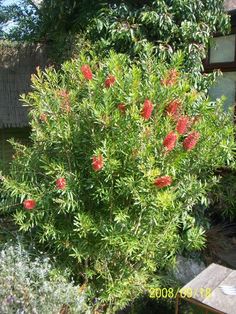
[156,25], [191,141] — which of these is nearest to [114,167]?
[191,141]

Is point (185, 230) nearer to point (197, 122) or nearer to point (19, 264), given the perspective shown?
point (197, 122)

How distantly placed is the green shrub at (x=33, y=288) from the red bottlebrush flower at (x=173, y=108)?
4.46 feet

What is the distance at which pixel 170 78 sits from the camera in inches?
A: 107

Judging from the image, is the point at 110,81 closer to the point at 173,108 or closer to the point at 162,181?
the point at 173,108

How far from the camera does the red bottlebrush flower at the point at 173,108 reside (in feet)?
8.55

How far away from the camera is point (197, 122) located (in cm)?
279

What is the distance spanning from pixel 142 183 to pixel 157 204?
19cm

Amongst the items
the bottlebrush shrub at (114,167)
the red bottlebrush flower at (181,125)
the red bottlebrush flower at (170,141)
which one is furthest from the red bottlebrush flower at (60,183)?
the red bottlebrush flower at (181,125)

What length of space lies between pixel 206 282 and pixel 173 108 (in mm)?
1170

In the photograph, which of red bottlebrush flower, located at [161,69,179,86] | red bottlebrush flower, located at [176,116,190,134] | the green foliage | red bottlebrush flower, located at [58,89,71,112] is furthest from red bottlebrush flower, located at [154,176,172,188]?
the green foliage

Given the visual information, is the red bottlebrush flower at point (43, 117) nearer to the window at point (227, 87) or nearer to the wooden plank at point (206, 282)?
the wooden plank at point (206, 282)

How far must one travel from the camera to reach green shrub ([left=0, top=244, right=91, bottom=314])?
7.80 feet

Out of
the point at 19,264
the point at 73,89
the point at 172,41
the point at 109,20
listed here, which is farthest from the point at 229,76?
the point at 19,264

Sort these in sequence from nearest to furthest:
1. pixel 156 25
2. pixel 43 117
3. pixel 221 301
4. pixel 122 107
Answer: pixel 221 301 < pixel 122 107 < pixel 43 117 < pixel 156 25
